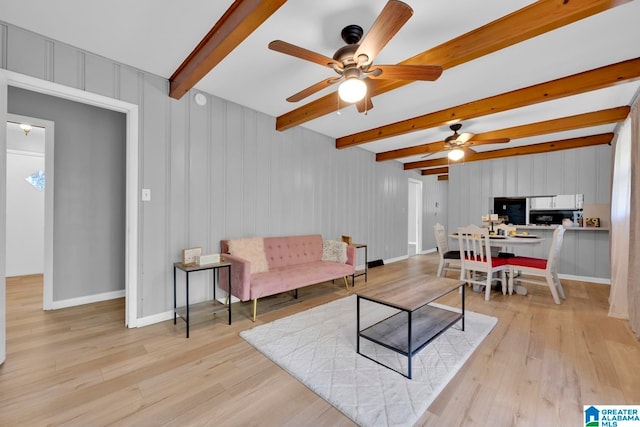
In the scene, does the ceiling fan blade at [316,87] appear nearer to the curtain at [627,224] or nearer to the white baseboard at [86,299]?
the curtain at [627,224]

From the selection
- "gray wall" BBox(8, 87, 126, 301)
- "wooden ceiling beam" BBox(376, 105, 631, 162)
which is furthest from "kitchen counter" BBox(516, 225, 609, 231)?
"gray wall" BBox(8, 87, 126, 301)

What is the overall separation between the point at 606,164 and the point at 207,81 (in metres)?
6.71

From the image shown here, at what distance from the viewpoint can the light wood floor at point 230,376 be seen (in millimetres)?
1617

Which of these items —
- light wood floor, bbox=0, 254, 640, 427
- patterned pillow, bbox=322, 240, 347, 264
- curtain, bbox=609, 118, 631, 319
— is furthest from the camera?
patterned pillow, bbox=322, 240, 347, 264

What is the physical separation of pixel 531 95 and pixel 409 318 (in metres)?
2.94

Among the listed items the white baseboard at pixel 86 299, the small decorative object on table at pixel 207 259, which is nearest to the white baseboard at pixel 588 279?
the small decorative object on table at pixel 207 259

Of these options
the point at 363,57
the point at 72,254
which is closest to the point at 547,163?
the point at 363,57

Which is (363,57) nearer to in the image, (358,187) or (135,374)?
(135,374)

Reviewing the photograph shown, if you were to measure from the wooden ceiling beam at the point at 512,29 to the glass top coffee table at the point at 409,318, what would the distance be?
193cm

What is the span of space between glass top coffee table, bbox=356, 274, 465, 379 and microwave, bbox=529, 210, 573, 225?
4212 mm

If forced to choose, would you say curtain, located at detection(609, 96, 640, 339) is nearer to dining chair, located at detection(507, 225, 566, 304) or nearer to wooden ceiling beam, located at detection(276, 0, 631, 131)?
dining chair, located at detection(507, 225, 566, 304)

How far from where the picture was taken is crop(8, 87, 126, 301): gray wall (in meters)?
3.32

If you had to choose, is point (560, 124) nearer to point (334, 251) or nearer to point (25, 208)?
point (334, 251)

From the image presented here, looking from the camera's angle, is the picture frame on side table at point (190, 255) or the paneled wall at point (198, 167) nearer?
the paneled wall at point (198, 167)
